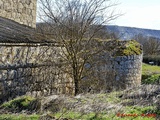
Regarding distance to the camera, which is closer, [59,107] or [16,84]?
[59,107]

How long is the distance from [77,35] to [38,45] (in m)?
1.71

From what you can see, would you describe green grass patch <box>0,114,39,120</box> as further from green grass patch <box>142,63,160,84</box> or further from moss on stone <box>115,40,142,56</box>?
moss on stone <box>115,40,142,56</box>

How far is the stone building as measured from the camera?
32.8ft

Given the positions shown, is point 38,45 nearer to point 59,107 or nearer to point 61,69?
point 61,69

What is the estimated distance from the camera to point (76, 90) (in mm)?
12625

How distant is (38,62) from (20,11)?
13.3 feet

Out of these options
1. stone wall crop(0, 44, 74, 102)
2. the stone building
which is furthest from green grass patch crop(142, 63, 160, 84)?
stone wall crop(0, 44, 74, 102)

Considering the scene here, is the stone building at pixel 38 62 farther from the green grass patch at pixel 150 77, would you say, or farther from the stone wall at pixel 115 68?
the green grass patch at pixel 150 77

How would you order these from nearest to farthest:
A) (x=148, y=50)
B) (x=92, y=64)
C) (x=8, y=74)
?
(x=8, y=74) → (x=92, y=64) → (x=148, y=50)

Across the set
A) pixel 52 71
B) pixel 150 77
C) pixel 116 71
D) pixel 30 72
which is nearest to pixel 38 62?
pixel 52 71

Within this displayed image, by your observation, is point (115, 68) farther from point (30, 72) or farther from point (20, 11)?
point (30, 72)

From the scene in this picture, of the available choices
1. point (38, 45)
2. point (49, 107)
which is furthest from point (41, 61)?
point (49, 107)

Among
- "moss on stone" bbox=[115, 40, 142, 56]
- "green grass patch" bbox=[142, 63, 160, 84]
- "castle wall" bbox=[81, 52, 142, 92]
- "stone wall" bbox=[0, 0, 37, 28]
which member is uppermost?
"stone wall" bbox=[0, 0, 37, 28]

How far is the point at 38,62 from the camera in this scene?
1147 cm
